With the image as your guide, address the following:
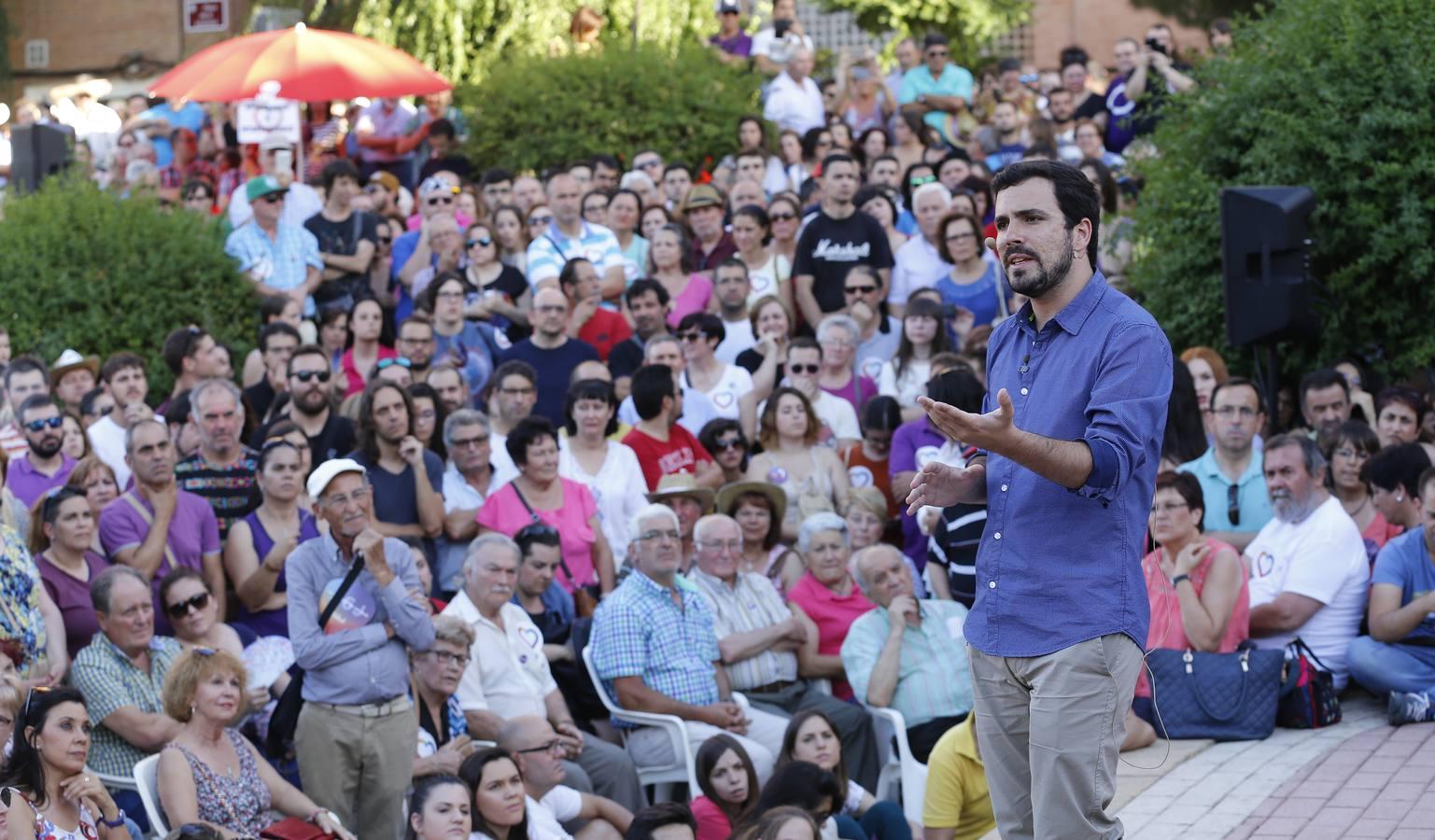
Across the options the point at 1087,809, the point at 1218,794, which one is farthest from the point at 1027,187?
the point at 1218,794

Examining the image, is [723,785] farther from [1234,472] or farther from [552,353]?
[552,353]

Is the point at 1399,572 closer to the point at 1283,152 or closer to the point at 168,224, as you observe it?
the point at 1283,152

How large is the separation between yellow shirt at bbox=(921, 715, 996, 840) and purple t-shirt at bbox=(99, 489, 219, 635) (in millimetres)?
3232

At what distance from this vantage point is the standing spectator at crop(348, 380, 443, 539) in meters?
9.02

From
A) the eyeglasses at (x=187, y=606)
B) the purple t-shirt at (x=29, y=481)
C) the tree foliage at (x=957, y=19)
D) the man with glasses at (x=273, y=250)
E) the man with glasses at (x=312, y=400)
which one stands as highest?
the tree foliage at (x=957, y=19)

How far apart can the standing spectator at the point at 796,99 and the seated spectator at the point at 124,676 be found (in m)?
10.4

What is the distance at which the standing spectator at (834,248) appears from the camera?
1230 centimetres

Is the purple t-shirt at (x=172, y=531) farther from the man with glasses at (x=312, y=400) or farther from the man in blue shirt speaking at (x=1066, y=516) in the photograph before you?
the man in blue shirt speaking at (x=1066, y=516)

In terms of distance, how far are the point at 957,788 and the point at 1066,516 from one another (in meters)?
3.61

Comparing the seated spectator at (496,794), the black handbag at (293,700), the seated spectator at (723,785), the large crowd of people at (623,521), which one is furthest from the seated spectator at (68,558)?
the seated spectator at (723,785)

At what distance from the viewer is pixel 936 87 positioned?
18.0 m

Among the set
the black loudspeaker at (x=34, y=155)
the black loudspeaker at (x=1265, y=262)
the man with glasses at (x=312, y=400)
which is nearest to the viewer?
the man with glasses at (x=312, y=400)

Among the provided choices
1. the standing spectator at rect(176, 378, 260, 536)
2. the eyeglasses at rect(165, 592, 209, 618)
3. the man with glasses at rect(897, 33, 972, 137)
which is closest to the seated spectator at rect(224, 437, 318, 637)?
the standing spectator at rect(176, 378, 260, 536)

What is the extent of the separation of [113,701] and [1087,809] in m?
4.39
